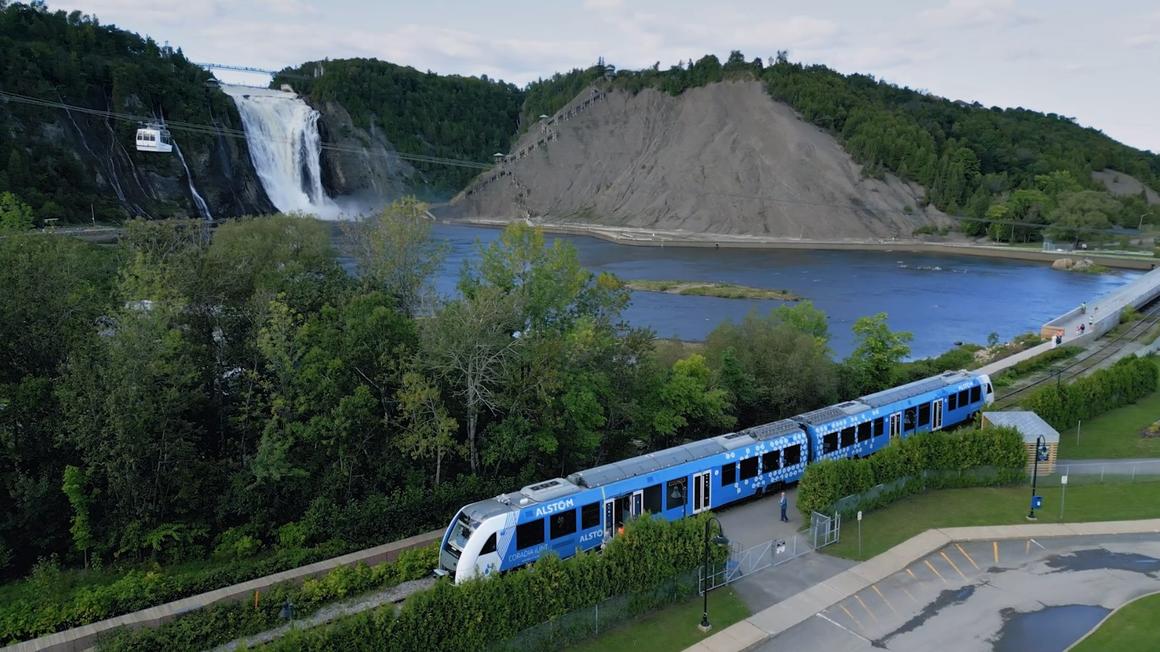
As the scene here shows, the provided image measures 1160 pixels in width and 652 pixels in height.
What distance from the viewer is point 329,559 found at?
22.1 meters

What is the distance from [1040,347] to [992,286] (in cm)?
4525

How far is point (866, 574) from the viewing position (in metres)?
20.8

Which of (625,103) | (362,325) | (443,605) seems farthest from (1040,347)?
(625,103)

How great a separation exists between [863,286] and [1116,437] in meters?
60.2

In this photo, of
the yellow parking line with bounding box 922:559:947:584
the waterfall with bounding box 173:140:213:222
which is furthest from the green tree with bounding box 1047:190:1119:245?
the waterfall with bounding box 173:140:213:222

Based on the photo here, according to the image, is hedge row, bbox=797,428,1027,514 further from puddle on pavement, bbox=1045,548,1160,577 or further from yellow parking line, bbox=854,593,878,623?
puddle on pavement, bbox=1045,548,1160,577

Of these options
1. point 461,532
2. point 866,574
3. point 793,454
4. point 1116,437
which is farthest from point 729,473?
point 1116,437

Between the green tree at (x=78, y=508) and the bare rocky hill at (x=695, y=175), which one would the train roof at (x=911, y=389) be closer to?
the green tree at (x=78, y=508)

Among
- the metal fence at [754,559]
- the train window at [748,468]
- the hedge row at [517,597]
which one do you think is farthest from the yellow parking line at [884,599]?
the train window at [748,468]

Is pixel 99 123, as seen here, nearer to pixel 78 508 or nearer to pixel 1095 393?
pixel 78 508

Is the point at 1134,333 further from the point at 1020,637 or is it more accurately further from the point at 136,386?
the point at 136,386

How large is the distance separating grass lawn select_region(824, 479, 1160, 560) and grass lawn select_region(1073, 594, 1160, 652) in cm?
547

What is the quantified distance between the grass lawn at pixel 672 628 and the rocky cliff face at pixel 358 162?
499 ft

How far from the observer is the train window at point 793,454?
2638 cm
